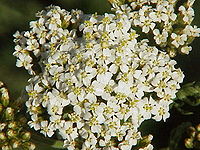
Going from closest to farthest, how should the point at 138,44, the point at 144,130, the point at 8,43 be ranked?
the point at 138,44
the point at 144,130
the point at 8,43

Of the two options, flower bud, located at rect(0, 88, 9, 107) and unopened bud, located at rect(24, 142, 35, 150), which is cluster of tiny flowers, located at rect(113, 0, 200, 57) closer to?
flower bud, located at rect(0, 88, 9, 107)

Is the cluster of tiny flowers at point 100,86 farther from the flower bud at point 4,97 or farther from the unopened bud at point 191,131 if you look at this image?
the unopened bud at point 191,131

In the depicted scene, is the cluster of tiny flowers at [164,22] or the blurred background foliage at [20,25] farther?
the blurred background foliage at [20,25]

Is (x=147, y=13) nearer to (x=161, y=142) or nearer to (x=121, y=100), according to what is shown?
(x=121, y=100)

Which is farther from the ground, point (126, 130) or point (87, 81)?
point (87, 81)

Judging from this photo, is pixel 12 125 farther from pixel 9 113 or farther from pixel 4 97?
pixel 4 97

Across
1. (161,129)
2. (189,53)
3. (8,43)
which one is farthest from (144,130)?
(8,43)

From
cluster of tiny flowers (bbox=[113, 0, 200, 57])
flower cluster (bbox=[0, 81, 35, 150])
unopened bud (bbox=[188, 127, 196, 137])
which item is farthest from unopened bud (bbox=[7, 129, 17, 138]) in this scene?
unopened bud (bbox=[188, 127, 196, 137])

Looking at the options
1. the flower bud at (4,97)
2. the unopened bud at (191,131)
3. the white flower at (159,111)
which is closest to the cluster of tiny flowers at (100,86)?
the white flower at (159,111)
